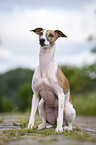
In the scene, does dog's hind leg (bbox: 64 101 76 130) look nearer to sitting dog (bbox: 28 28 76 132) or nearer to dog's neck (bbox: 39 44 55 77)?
sitting dog (bbox: 28 28 76 132)

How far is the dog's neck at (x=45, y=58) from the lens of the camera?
482 centimetres

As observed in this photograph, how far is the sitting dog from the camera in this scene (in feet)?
15.4

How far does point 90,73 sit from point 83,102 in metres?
13.9

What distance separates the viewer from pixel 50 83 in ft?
15.6

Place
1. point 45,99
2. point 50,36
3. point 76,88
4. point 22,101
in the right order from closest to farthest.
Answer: point 50,36, point 45,99, point 22,101, point 76,88

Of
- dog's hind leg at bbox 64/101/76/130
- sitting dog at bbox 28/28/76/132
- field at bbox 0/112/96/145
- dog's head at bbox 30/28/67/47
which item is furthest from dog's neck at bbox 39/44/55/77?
field at bbox 0/112/96/145

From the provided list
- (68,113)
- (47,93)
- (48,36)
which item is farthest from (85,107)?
Result: (48,36)

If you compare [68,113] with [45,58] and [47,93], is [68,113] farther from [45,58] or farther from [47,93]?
[45,58]

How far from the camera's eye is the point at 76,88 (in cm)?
2736

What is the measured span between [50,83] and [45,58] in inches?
21.1

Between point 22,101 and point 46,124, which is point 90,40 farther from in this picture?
point 46,124

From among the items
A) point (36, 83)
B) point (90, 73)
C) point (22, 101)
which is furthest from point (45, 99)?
Result: point (90, 73)

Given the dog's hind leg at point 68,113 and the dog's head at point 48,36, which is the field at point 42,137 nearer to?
the dog's hind leg at point 68,113

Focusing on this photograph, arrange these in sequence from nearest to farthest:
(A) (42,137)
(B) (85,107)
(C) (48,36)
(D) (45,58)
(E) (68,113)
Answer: (A) (42,137)
(C) (48,36)
(D) (45,58)
(E) (68,113)
(B) (85,107)
